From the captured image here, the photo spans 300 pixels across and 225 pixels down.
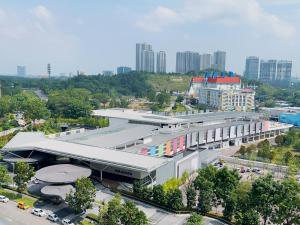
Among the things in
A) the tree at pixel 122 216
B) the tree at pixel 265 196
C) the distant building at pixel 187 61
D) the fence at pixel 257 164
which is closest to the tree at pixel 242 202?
the tree at pixel 265 196

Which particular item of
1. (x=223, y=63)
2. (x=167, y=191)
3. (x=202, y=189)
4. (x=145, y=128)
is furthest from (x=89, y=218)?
(x=223, y=63)

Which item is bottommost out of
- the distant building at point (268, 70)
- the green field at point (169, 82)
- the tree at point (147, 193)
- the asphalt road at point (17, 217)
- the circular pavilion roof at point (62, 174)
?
the asphalt road at point (17, 217)

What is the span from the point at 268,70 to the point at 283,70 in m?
5.37

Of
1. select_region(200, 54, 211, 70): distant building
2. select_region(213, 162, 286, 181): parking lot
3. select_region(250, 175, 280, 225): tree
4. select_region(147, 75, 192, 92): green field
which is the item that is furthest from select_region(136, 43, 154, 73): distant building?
select_region(250, 175, 280, 225): tree

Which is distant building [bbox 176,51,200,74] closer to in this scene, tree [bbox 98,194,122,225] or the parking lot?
the parking lot

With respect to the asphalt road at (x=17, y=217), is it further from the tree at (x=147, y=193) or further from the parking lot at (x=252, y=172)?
the parking lot at (x=252, y=172)

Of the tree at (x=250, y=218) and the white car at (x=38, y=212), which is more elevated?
the tree at (x=250, y=218)

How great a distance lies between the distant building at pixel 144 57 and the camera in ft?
371

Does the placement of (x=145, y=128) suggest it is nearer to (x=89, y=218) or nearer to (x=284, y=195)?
(x=89, y=218)

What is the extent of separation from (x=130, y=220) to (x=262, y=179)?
19.3ft

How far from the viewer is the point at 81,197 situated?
13.8 m

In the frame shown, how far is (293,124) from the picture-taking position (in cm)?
4022

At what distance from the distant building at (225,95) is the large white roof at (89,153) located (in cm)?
3320

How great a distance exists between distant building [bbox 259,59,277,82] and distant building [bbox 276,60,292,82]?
1829 mm
